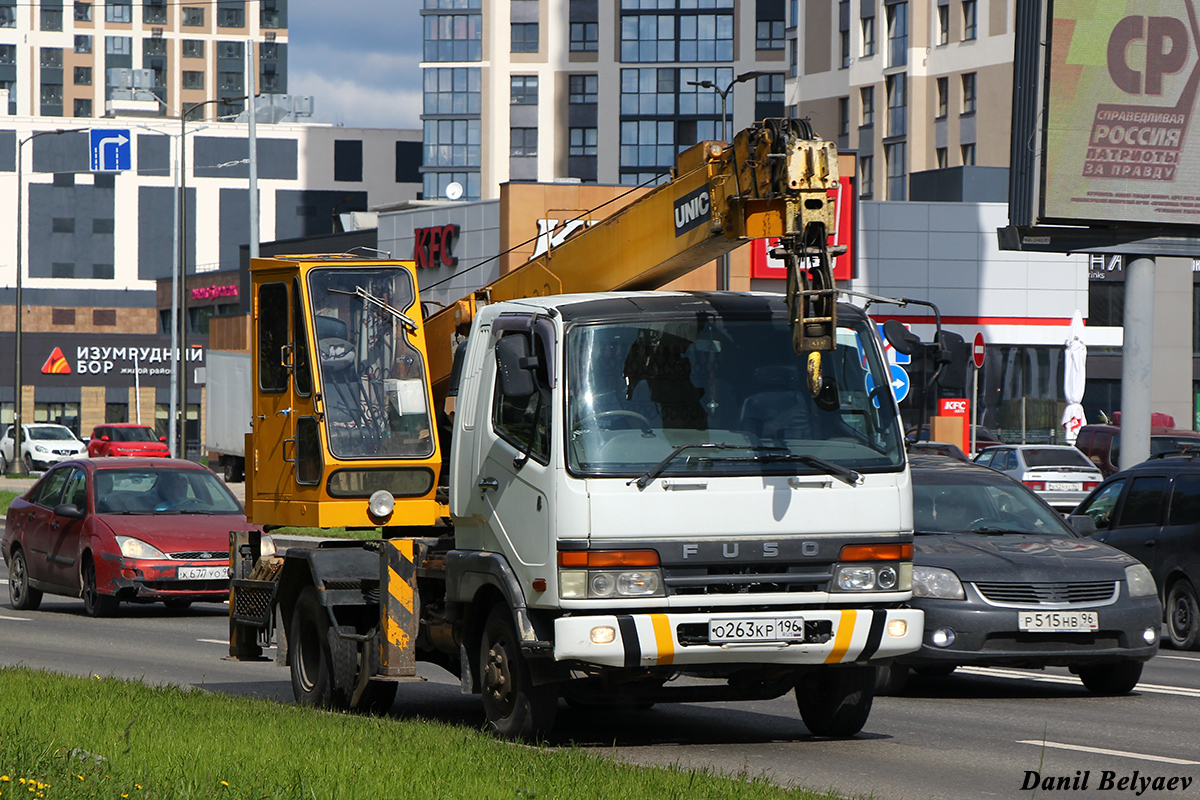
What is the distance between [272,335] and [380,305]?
73cm

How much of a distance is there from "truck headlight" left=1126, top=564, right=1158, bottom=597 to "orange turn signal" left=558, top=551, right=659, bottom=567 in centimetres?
457

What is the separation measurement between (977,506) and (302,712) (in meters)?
5.47

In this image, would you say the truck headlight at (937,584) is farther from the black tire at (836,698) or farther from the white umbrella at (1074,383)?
the white umbrella at (1074,383)

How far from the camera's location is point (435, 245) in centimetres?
5125

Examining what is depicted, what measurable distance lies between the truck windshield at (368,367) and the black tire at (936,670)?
367 cm

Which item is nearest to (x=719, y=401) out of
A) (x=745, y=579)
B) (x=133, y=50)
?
(x=745, y=579)

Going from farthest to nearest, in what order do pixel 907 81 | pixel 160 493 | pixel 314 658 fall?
pixel 907 81 < pixel 160 493 < pixel 314 658

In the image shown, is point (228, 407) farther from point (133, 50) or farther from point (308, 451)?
point (133, 50)

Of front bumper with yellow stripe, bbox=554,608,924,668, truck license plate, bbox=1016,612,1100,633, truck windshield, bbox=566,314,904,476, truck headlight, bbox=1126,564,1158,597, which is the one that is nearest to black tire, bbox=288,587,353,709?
front bumper with yellow stripe, bbox=554,608,924,668

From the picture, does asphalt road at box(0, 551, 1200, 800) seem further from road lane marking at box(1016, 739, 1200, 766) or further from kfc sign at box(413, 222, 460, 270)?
kfc sign at box(413, 222, 460, 270)

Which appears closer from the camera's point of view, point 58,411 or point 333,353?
point 333,353

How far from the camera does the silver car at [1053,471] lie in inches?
1273

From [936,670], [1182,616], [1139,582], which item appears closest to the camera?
[1139,582]

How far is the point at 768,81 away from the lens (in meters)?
102
